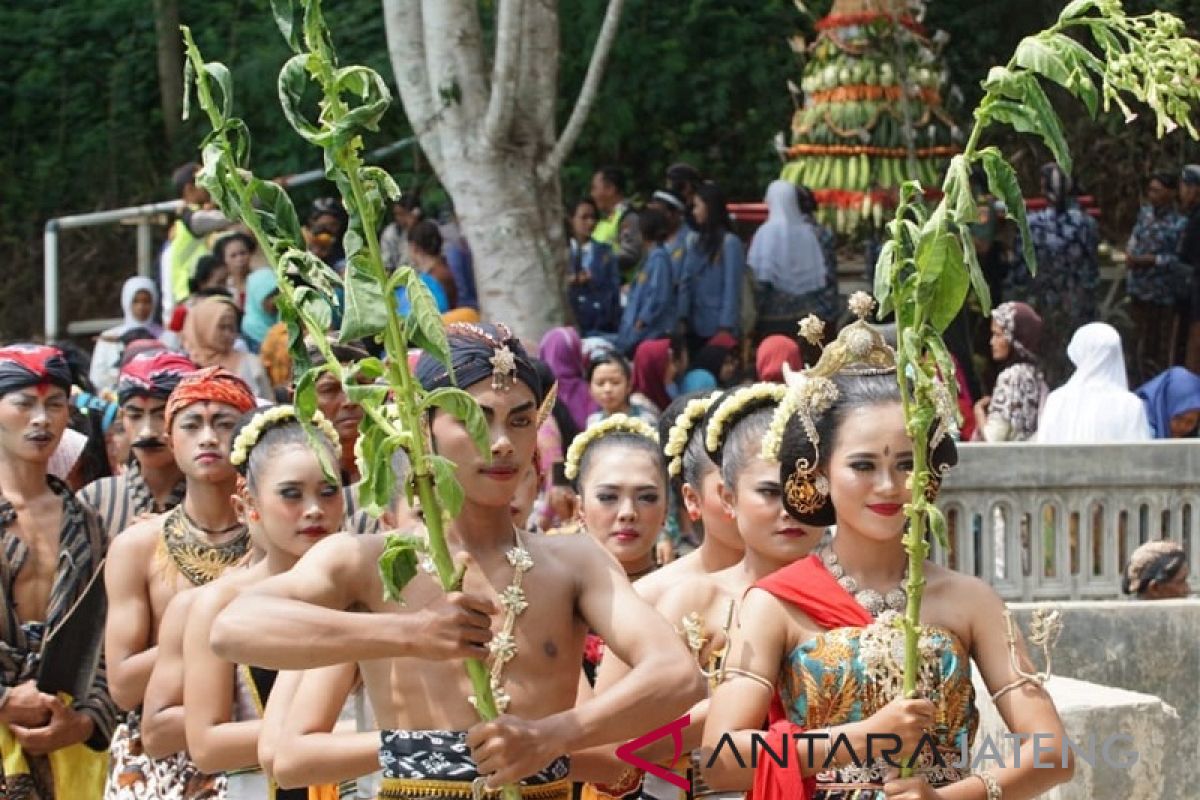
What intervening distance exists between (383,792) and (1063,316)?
11.0m

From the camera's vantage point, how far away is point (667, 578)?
21.6 ft

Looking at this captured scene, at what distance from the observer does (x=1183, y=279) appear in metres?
16.2

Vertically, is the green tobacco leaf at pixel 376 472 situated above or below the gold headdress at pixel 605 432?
above

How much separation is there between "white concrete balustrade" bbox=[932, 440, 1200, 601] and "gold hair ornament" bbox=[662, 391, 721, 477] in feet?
11.7

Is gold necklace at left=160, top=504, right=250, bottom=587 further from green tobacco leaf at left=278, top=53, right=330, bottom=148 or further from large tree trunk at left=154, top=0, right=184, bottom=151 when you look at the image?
large tree trunk at left=154, top=0, right=184, bottom=151

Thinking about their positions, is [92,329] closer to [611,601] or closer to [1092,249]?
[1092,249]

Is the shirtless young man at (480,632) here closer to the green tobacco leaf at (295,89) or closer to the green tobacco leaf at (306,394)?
the green tobacco leaf at (306,394)

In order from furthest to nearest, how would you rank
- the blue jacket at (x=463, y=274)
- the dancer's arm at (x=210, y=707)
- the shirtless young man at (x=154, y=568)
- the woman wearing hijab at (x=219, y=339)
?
the blue jacket at (x=463, y=274)
the woman wearing hijab at (x=219, y=339)
the shirtless young man at (x=154, y=568)
the dancer's arm at (x=210, y=707)

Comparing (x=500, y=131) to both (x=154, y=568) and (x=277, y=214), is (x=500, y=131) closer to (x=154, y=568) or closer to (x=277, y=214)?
(x=154, y=568)

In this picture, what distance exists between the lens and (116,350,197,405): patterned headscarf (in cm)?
879

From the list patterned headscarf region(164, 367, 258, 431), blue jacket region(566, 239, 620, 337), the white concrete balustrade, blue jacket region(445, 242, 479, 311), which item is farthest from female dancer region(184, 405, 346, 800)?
blue jacket region(445, 242, 479, 311)

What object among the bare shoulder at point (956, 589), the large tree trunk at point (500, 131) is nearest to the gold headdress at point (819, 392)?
the bare shoulder at point (956, 589)

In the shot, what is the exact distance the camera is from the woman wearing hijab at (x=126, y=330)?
14602 mm

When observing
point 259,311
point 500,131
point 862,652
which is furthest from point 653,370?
point 862,652
